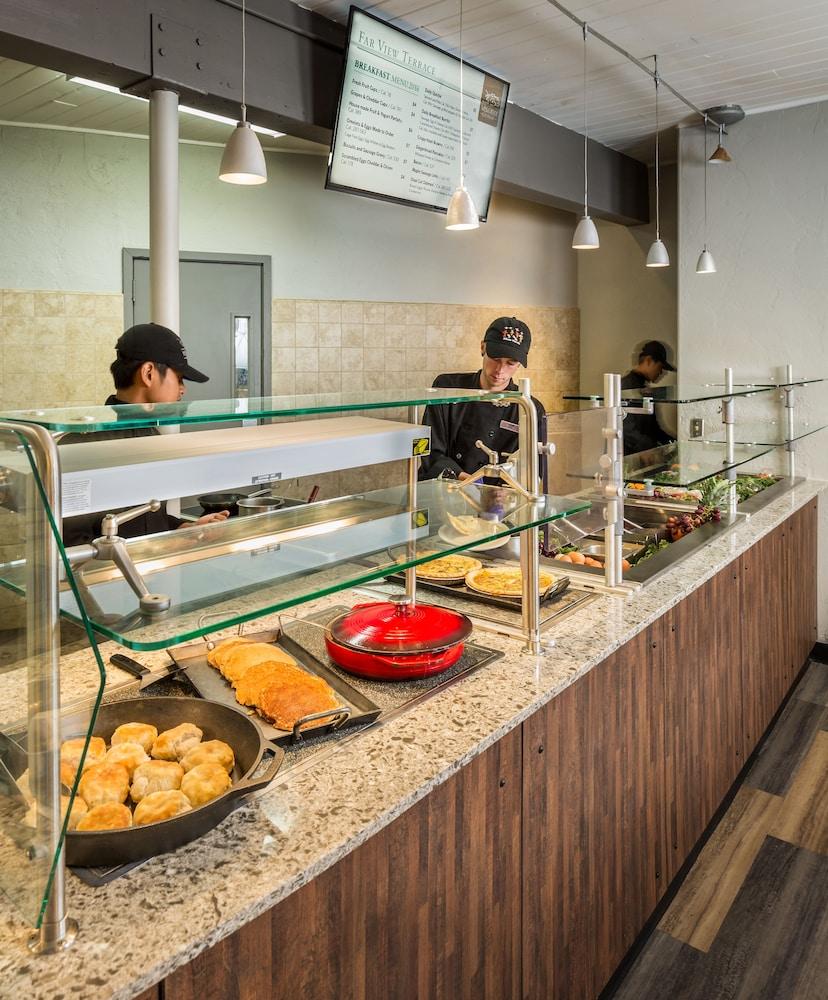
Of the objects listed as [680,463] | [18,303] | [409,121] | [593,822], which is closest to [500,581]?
[593,822]

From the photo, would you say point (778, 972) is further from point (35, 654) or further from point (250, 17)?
point (250, 17)

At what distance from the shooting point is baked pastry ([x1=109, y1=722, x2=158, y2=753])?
123 cm

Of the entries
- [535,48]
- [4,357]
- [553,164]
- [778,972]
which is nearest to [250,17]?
[535,48]

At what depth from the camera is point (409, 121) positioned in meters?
3.32

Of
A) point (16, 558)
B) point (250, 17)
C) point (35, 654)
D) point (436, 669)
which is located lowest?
point (436, 669)

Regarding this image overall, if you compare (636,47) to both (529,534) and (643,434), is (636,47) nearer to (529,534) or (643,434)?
(643,434)

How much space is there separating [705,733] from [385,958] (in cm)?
165

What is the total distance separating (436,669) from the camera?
1.65 m

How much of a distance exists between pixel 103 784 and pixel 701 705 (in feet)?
6.42

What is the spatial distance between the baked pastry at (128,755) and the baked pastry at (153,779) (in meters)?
0.02

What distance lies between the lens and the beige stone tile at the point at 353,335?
5207 mm

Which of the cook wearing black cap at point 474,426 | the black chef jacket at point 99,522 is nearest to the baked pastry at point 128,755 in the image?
the black chef jacket at point 99,522

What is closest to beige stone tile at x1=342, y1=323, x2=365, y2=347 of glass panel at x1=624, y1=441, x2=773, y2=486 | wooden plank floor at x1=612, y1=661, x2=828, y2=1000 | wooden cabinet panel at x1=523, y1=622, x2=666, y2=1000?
glass panel at x1=624, y1=441, x2=773, y2=486

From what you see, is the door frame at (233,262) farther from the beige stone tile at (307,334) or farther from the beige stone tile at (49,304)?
the beige stone tile at (49,304)
